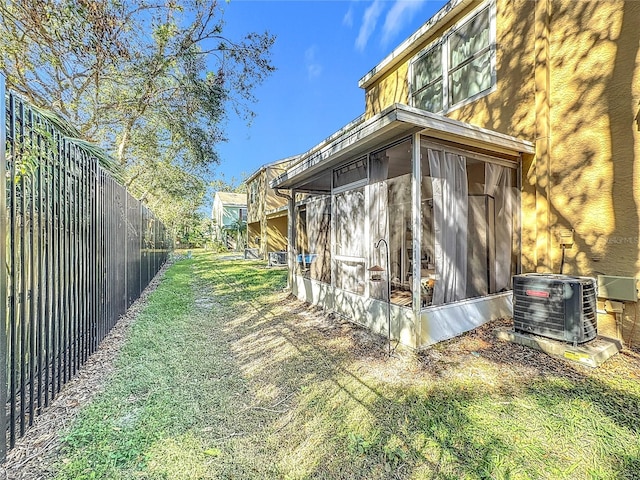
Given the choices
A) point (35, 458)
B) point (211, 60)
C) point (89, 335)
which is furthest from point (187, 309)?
point (211, 60)

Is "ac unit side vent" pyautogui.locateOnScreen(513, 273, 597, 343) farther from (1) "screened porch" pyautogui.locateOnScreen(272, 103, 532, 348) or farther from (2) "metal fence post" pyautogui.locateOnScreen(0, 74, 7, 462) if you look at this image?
(2) "metal fence post" pyautogui.locateOnScreen(0, 74, 7, 462)

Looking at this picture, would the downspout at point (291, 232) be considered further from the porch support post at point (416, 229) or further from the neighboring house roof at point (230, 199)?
the neighboring house roof at point (230, 199)

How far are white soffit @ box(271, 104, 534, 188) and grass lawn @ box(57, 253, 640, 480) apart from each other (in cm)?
307

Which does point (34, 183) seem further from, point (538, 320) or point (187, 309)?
point (538, 320)

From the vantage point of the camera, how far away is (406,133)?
4254mm

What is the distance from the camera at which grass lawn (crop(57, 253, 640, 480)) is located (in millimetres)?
2141

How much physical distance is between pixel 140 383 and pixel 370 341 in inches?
123

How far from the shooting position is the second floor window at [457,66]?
6.05 meters

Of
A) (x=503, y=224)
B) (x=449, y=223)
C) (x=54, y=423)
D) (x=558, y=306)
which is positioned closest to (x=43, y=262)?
(x=54, y=423)

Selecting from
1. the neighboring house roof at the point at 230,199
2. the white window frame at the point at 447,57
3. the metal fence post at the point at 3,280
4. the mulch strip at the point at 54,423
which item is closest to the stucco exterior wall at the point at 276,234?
the white window frame at the point at 447,57

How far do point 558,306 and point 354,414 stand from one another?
3.13 metres

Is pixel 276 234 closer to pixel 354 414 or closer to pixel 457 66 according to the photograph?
pixel 457 66

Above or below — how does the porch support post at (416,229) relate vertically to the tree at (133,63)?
below

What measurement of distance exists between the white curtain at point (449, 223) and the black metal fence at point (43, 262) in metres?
4.58
